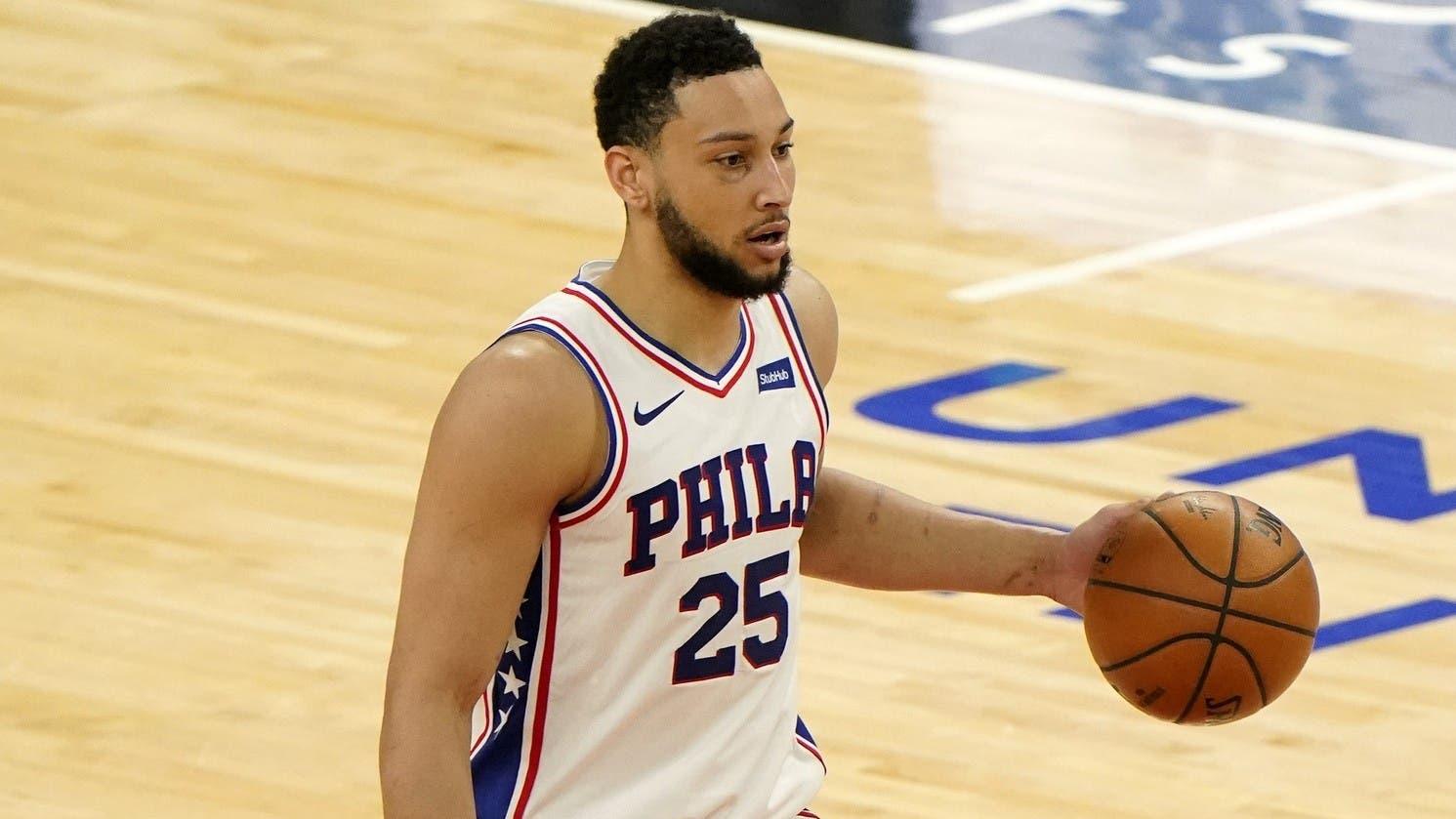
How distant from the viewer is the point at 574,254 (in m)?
8.16

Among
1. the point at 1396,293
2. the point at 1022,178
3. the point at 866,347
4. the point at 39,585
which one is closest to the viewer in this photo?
the point at 39,585

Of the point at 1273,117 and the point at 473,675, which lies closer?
the point at 473,675

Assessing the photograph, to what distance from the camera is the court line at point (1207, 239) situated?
8031 millimetres

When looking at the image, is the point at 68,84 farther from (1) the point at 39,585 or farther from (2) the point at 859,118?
(1) the point at 39,585

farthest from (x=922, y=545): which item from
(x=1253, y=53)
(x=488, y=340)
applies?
(x=1253, y=53)

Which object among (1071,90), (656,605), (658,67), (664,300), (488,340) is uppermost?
(658,67)

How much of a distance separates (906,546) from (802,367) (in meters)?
0.37

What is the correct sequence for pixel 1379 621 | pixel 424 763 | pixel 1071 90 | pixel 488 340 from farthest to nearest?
pixel 1071 90 < pixel 488 340 < pixel 1379 621 < pixel 424 763

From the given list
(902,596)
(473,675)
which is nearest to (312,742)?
(902,596)

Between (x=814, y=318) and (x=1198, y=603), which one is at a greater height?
(x=814, y=318)

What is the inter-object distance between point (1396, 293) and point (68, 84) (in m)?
4.69

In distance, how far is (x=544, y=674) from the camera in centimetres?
349

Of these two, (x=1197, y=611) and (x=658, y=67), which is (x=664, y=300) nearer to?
(x=658, y=67)

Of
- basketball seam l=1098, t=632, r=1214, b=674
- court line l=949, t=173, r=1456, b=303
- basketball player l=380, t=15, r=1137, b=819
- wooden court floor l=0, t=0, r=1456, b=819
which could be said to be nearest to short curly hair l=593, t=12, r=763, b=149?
basketball player l=380, t=15, r=1137, b=819
